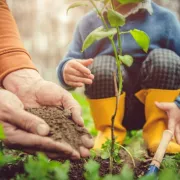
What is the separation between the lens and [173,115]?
1763 millimetres

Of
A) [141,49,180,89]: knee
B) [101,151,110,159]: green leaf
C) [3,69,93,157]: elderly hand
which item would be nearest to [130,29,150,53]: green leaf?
[3,69,93,157]: elderly hand

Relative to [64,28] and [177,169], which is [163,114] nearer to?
[177,169]

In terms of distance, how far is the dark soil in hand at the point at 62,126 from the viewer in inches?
43.4

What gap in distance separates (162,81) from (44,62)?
377 cm

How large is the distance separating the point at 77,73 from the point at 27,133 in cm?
70

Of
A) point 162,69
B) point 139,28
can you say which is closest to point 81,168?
point 162,69

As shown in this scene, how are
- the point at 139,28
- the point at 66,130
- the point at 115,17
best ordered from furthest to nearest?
the point at 139,28, the point at 66,130, the point at 115,17

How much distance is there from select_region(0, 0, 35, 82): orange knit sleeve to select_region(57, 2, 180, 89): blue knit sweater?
1.23ft

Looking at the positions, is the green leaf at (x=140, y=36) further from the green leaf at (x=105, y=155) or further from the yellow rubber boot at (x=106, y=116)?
the yellow rubber boot at (x=106, y=116)

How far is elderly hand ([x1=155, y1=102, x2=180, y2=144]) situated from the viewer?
67.0 inches

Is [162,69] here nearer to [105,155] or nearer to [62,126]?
[105,155]

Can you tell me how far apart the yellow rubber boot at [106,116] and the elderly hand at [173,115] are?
0.23 m

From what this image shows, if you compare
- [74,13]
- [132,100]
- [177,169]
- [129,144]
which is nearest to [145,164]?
[177,169]

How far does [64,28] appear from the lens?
17.2 ft
